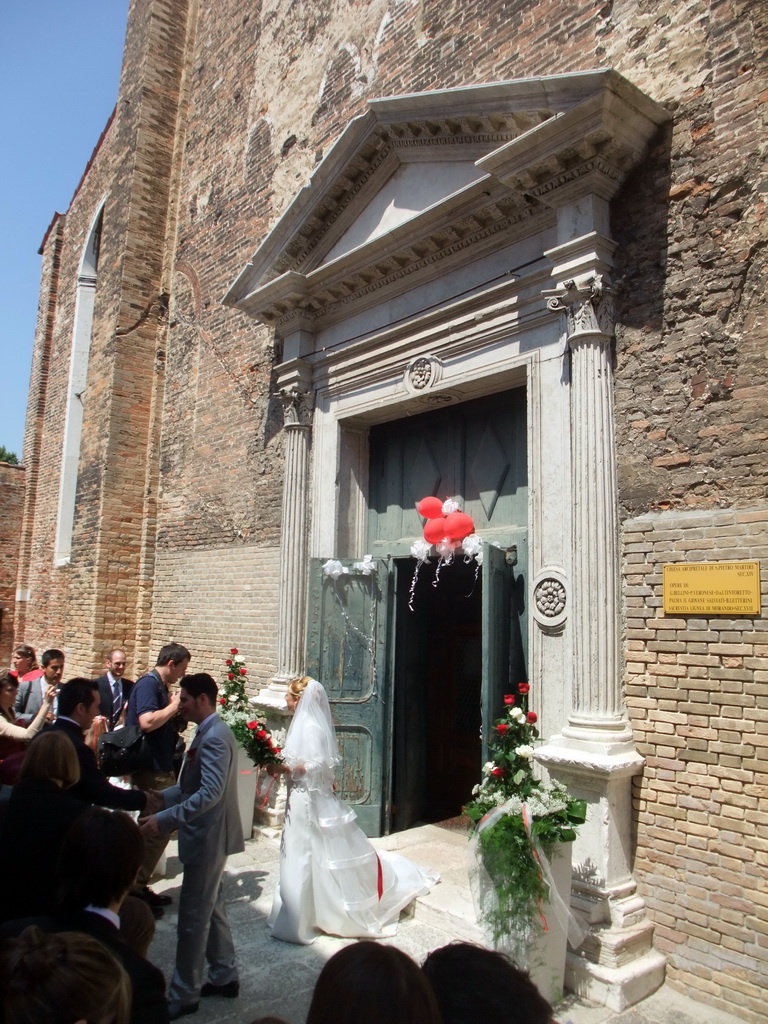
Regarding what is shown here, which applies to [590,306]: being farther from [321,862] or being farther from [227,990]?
[227,990]

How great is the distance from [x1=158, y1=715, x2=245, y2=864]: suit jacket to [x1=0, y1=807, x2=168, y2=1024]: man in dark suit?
1.36 meters

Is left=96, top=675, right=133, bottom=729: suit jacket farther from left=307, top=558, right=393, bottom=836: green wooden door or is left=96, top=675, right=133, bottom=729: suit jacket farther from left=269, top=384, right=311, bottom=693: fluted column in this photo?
left=307, top=558, right=393, bottom=836: green wooden door

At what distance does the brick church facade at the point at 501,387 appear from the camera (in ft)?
15.0

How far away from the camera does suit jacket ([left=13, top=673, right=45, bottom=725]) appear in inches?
279

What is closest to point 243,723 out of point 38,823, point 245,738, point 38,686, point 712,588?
point 245,738

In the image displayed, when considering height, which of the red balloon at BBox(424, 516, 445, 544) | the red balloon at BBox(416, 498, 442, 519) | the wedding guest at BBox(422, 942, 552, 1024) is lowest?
the wedding guest at BBox(422, 942, 552, 1024)

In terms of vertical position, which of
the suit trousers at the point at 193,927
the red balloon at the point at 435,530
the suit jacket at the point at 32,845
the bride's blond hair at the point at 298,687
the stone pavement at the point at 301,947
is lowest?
the stone pavement at the point at 301,947

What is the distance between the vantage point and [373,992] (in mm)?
1507

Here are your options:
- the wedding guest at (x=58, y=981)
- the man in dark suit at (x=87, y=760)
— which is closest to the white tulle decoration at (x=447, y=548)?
the man in dark suit at (x=87, y=760)

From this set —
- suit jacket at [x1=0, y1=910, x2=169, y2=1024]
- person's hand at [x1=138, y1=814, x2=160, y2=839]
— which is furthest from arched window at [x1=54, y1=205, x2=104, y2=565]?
suit jacket at [x1=0, y1=910, x2=169, y2=1024]

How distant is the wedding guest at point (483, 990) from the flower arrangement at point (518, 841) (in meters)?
2.65

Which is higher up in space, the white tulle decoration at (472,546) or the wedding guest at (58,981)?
the white tulle decoration at (472,546)

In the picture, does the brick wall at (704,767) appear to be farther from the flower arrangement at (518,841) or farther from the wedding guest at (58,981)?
the wedding guest at (58,981)

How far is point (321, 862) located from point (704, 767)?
8.18 ft
